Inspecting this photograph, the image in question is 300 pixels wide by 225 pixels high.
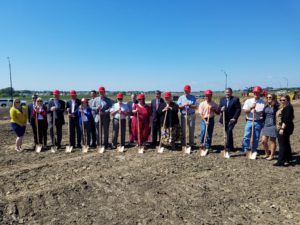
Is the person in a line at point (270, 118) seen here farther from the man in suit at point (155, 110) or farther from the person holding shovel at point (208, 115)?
the man in suit at point (155, 110)

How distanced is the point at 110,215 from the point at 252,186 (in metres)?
3.02

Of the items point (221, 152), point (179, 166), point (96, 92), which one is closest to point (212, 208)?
point (179, 166)

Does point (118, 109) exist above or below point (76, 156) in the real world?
above

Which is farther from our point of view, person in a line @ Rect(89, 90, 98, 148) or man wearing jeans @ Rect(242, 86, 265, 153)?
person in a line @ Rect(89, 90, 98, 148)

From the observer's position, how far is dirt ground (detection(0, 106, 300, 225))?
4398 millimetres

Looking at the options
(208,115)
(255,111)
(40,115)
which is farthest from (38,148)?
(255,111)

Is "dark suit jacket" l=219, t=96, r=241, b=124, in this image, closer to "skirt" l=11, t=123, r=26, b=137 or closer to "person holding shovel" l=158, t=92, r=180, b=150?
"person holding shovel" l=158, t=92, r=180, b=150

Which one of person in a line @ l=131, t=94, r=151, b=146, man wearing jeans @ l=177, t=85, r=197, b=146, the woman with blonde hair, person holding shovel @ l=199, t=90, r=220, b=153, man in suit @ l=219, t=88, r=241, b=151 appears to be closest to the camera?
man in suit @ l=219, t=88, r=241, b=151

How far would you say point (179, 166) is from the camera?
6957mm

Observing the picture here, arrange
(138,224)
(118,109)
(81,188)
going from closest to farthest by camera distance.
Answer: (138,224)
(81,188)
(118,109)

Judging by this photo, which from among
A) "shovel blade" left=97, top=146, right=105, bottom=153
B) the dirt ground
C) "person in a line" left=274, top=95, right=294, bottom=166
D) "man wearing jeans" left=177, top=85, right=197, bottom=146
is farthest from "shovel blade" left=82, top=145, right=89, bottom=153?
"person in a line" left=274, top=95, right=294, bottom=166

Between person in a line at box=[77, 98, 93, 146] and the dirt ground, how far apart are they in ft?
3.67

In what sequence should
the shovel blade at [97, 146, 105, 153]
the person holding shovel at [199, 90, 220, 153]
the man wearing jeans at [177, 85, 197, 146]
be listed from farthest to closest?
1. the shovel blade at [97, 146, 105, 153]
2. the man wearing jeans at [177, 85, 197, 146]
3. the person holding shovel at [199, 90, 220, 153]

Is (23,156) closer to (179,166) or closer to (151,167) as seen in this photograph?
(151,167)
